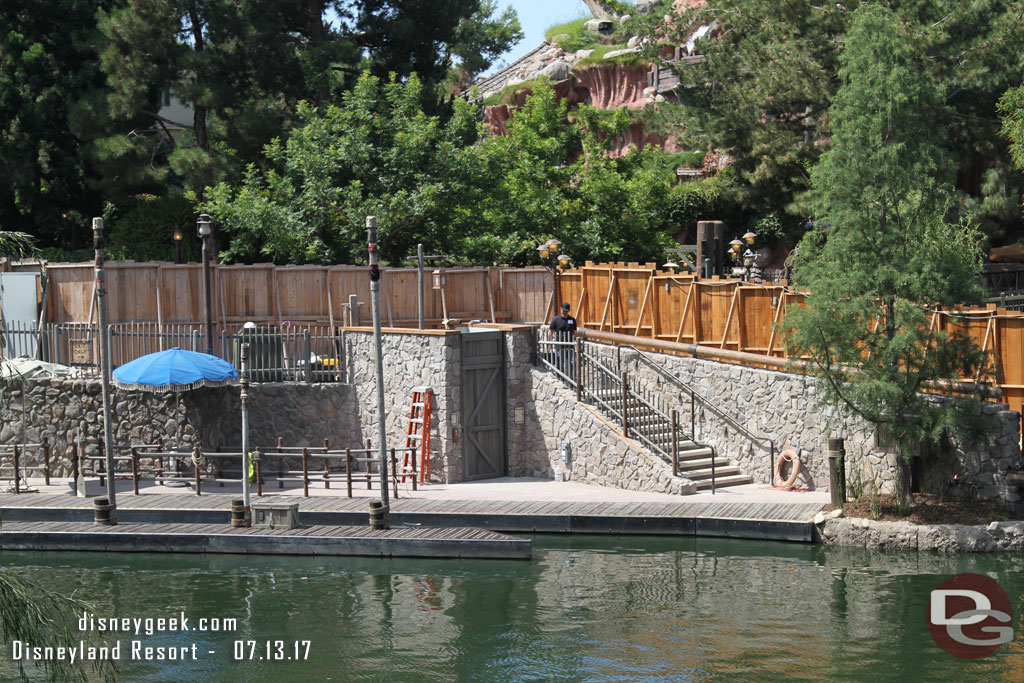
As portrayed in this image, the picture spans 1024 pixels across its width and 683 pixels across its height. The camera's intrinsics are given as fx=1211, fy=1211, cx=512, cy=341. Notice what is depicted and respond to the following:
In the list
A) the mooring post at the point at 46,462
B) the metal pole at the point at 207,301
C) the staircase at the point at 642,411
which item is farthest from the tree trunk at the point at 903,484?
the mooring post at the point at 46,462

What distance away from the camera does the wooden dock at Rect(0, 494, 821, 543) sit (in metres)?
22.1

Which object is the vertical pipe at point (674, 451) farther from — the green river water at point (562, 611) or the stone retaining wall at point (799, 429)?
the green river water at point (562, 611)

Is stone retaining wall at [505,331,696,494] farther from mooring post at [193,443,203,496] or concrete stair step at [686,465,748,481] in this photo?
mooring post at [193,443,203,496]

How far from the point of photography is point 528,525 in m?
23.0

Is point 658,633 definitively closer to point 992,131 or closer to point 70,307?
point 70,307

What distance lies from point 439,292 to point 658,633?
49.7 ft

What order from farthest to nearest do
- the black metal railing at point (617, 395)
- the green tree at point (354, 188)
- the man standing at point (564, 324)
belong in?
the green tree at point (354, 188)
the man standing at point (564, 324)
the black metal railing at point (617, 395)

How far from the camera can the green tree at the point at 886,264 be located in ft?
68.8

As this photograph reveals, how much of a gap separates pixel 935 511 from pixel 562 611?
24.4 ft

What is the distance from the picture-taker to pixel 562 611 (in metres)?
18.6

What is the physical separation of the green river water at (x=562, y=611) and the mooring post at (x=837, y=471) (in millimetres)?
1298

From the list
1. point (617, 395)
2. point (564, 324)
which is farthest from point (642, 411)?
point (564, 324)

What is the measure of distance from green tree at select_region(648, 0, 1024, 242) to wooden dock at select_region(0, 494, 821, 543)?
16356 millimetres

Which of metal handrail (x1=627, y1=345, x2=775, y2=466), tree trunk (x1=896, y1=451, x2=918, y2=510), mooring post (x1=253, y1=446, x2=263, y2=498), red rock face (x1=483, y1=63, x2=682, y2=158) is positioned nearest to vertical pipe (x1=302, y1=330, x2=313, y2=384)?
mooring post (x1=253, y1=446, x2=263, y2=498)
